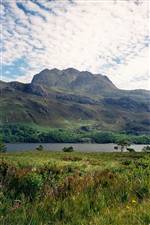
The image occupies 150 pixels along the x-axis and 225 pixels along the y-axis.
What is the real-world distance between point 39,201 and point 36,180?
1.45 m

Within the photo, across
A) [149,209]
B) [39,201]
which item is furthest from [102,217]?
[39,201]

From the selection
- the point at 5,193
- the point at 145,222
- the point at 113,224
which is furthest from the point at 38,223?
the point at 5,193

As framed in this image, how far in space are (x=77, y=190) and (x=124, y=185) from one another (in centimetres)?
Result: 135

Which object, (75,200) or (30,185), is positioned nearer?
(75,200)

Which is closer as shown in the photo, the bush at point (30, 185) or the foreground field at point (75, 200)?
the foreground field at point (75, 200)

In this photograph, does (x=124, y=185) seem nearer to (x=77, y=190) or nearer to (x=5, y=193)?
(x=77, y=190)

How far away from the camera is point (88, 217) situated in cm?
791

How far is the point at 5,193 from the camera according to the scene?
10.2 metres

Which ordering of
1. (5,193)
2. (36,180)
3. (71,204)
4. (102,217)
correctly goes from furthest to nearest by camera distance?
(36,180) < (5,193) < (71,204) < (102,217)

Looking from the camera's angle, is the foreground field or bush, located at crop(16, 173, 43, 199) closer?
the foreground field

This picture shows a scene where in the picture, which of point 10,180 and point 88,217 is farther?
point 10,180

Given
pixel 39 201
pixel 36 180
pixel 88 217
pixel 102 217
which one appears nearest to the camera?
pixel 102 217

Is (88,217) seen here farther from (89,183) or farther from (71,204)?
(89,183)

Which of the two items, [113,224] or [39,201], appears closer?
[113,224]
